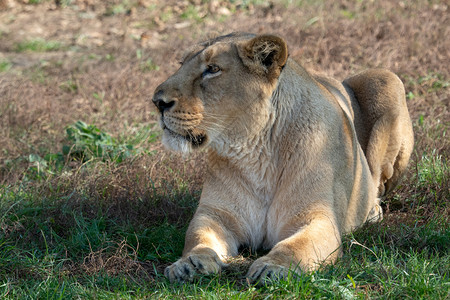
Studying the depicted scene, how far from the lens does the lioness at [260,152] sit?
3.63m

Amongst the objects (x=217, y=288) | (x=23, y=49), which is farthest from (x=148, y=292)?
(x=23, y=49)

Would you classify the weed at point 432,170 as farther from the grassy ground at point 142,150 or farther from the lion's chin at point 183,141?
the lion's chin at point 183,141

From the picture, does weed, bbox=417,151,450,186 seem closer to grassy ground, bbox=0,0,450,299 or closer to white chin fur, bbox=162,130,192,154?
grassy ground, bbox=0,0,450,299

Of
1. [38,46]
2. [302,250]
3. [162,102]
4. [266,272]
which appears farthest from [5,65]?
[266,272]

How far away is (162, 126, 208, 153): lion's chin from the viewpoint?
12.3ft

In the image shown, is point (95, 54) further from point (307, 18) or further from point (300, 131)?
point (300, 131)

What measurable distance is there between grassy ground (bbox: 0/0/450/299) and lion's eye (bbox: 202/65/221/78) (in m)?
1.08

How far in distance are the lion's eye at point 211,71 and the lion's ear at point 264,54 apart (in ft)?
0.52

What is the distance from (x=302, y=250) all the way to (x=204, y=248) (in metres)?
0.53

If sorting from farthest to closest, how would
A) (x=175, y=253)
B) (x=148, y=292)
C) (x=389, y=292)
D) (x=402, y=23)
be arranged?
(x=402, y=23) < (x=175, y=253) < (x=148, y=292) < (x=389, y=292)

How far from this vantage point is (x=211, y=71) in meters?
3.75

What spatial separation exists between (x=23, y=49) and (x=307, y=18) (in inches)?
159

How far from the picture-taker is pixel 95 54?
8.93m

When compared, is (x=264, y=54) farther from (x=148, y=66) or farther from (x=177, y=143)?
(x=148, y=66)
